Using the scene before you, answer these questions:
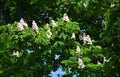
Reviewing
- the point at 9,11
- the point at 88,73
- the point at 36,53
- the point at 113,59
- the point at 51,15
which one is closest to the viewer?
the point at 113,59

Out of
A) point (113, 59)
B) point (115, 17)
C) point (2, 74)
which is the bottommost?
point (2, 74)

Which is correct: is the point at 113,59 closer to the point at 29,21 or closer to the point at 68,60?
the point at 68,60

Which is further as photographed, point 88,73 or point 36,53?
point 36,53

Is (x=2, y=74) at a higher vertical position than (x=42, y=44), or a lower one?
lower

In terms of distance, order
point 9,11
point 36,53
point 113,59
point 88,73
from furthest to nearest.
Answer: point 9,11 → point 36,53 → point 88,73 → point 113,59

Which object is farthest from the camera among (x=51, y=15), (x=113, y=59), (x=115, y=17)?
(x=51, y=15)

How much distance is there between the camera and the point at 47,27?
1738 cm

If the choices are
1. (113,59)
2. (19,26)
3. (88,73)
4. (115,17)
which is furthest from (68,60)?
(115,17)

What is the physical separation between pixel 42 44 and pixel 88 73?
2067mm

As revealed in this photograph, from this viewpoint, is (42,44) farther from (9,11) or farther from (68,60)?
(9,11)

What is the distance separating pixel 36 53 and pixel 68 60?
1.58 meters

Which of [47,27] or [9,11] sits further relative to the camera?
[9,11]

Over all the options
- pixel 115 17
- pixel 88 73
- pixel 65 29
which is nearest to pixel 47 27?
pixel 65 29

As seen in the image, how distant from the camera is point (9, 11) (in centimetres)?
2286
